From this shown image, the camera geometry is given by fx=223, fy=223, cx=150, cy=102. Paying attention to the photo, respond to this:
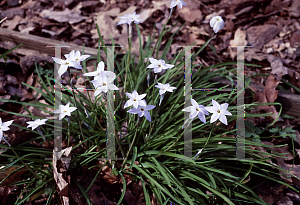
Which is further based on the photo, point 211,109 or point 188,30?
point 188,30

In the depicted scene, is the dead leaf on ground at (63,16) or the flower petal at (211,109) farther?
the dead leaf on ground at (63,16)

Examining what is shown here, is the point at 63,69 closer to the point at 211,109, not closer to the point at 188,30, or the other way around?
the point at 211,109

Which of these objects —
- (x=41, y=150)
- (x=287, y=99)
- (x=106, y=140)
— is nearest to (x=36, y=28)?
(x=41, y=150)

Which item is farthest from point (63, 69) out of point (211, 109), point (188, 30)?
point (188, 30)

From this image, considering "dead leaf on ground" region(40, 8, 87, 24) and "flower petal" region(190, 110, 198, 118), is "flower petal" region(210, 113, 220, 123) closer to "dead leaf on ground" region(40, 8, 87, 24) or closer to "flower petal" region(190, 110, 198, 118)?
"flower petal" region(190, 110, 198, 118)

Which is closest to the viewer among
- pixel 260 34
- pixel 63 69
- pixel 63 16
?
pixel 63 69

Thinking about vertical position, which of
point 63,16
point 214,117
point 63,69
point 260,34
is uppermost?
point 63,16

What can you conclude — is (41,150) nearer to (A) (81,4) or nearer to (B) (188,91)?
(B) (188,91)

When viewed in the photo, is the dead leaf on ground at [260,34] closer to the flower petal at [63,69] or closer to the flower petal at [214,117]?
the flower petal at [214,117]

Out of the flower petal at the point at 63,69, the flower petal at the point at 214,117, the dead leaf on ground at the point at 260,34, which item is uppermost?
the dead leaf on ground at the point at 260,34

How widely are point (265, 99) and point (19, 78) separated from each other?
3252 mm

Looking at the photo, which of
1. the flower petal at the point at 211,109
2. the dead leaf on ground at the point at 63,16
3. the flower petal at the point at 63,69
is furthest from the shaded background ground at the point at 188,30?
the flower petal at the point at 63,69

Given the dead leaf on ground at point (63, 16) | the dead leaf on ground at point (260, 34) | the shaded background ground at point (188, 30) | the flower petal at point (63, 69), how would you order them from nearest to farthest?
1. the flower petal at point (63, 69)
2. the shaded background ground at point (188, 30)
3. the dead leaf on ground at point (260, 34)
4. the dead leaf on ground at point (63, 16)

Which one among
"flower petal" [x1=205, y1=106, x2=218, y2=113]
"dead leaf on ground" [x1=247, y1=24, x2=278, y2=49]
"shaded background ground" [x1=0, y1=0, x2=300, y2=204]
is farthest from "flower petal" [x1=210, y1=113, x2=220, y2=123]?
"dead leaf on ground" [x1=247, y1=24, x2=278, y2=49]
